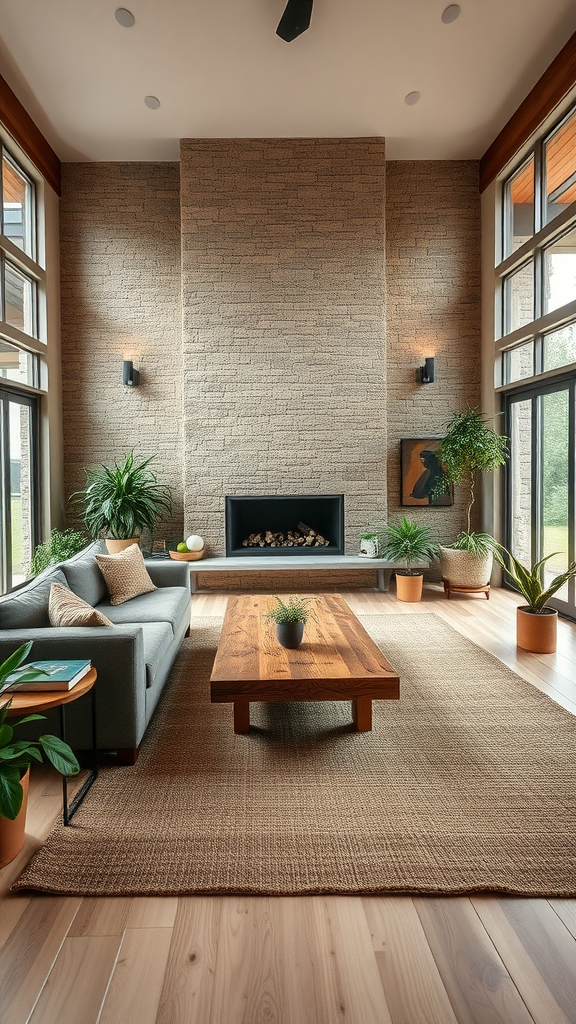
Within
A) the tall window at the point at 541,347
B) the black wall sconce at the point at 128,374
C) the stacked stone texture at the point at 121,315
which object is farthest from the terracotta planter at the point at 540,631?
the black wall sconce at the point at 128,374

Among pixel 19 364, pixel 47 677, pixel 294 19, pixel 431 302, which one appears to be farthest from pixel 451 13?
pixel 47 677

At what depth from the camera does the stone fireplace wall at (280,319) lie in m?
5.80

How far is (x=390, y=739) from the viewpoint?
256cm

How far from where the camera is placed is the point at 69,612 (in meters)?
2.47

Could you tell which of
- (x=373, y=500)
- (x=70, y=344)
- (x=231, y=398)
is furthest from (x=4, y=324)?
(x=373, y=500)

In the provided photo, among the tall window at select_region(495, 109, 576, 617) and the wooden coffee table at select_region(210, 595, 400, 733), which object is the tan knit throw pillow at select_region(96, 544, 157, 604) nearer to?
the wooden coffee table at select_region(210, 595, 400, 733)

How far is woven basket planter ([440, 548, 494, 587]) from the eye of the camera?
549 centimetres

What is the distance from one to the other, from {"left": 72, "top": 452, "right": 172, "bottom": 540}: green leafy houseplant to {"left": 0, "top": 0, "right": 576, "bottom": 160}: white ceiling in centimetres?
316

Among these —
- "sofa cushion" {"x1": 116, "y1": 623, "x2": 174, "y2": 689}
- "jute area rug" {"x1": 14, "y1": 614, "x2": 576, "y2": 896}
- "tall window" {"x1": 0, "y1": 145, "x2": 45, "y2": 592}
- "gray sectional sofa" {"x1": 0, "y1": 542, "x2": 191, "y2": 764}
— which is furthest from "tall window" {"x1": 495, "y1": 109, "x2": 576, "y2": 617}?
"tall window" {"x1": 0, "y1": 145, "x2": 45, "y2": 592}

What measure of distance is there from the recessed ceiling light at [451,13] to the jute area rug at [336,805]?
15.2 feet

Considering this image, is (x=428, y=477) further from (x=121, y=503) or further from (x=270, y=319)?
(x=121, y=503)

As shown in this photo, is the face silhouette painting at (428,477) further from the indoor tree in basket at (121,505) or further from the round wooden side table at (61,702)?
the round wooden side table at (61,702)

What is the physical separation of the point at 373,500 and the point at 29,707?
462 cm

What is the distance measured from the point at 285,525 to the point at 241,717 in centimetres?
393
